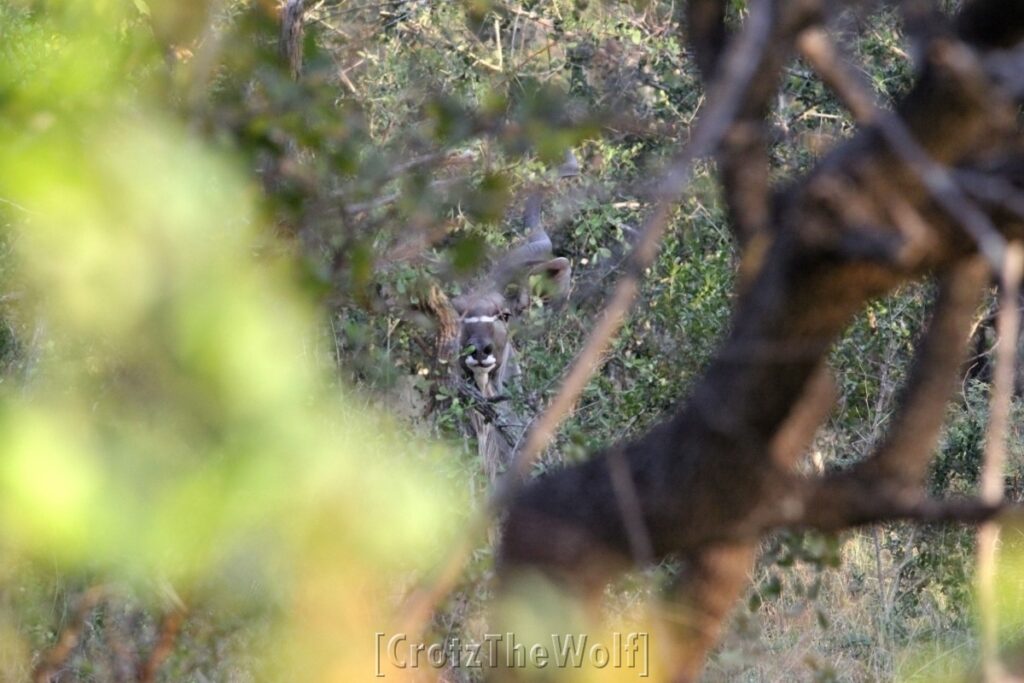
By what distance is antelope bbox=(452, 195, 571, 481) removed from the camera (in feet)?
15.2

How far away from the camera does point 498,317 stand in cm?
583

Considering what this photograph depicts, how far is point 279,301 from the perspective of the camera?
86cm

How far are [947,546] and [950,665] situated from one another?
1.33 metres

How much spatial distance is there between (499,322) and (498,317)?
0.55m

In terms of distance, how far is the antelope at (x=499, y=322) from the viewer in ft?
15.2

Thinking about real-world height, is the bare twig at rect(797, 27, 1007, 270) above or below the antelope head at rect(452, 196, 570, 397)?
below

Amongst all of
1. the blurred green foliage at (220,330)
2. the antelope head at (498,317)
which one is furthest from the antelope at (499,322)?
the blurred green foliage at (220,330)

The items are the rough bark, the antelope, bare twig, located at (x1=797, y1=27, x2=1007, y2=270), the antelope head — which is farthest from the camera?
the antelope head

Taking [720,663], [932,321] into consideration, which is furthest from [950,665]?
[932,321]

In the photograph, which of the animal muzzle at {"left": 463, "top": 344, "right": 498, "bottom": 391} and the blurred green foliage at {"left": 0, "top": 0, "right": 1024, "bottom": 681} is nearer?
the blurred green foliage at {"left": 0, "top": 0, "right": 1024, "bottom": 681}

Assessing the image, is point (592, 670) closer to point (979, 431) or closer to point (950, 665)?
point (950, 665)

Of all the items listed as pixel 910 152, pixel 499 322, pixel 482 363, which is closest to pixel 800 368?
pixel 910 152

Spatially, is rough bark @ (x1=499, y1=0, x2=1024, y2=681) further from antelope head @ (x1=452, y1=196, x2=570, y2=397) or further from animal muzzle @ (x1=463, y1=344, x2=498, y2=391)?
animal muzzle @ (x1=463, y1=344, x2=498, y2=391)

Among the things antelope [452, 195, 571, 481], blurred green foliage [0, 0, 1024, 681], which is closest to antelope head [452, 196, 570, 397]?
antelope [452, 195, 571, 481]
